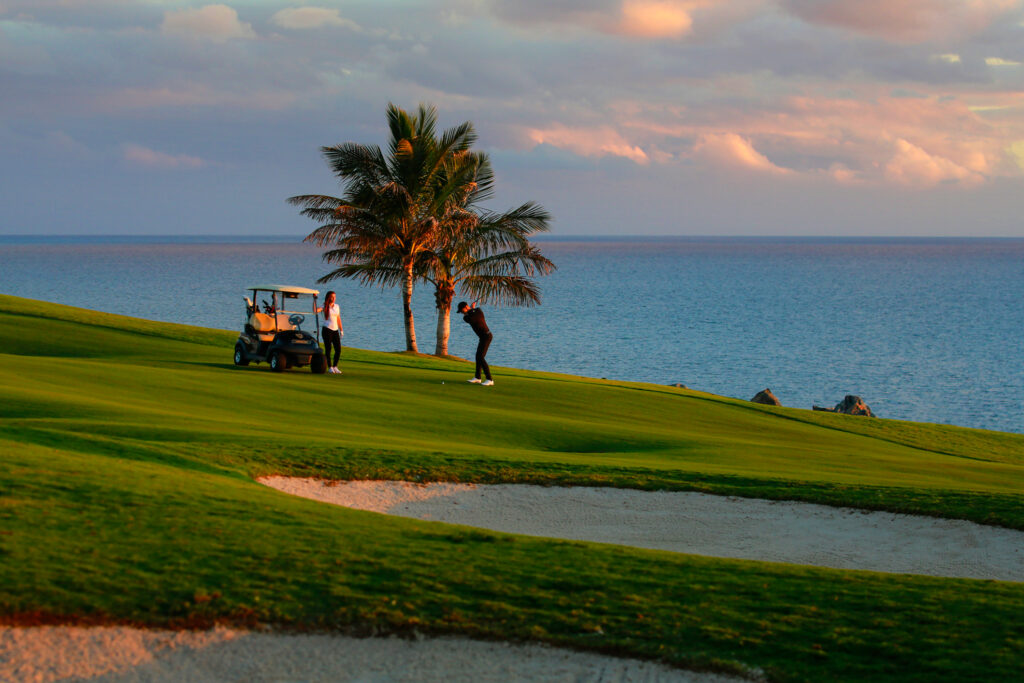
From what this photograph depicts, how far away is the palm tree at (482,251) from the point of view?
36969 millimetres

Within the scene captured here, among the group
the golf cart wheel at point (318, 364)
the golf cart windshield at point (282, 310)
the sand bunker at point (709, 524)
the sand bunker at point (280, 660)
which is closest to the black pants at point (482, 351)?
the golf cart wheel at point (318, 364)

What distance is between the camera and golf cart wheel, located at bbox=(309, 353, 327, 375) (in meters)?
23.4

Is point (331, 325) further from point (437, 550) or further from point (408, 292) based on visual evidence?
point (437, 550)

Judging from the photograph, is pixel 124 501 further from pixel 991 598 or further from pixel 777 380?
pixel 777 380

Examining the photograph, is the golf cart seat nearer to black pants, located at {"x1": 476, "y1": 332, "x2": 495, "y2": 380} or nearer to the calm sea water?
the calm sea water

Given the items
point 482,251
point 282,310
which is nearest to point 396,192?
point 482,251

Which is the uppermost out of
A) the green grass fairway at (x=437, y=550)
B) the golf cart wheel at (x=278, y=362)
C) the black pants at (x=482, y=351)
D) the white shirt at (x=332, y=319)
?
the white shirt at (x=332, y=319)

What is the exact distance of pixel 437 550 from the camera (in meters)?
8.04

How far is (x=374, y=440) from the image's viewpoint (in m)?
15.1

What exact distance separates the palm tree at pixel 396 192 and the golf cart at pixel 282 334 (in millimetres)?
12957

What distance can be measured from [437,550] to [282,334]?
16.2 metres

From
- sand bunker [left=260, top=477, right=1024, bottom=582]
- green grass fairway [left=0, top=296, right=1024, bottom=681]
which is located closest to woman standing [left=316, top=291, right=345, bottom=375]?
green grass fairway [left=0, top=296, right=1024, bottom=681]

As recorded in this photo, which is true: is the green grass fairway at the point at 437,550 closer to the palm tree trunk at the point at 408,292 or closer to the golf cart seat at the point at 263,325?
the golf cart seat at the point at 263,325

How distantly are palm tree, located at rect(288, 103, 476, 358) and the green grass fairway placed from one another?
2003 centimetres
